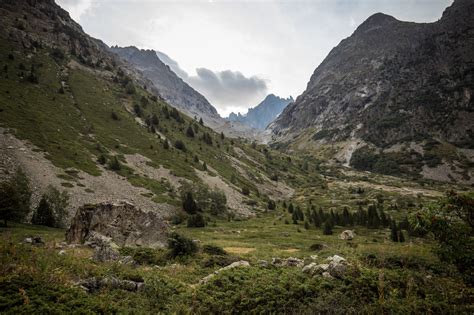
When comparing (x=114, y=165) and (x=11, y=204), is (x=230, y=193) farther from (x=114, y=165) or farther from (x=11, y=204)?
(x=11, y=204)

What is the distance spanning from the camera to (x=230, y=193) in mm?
82250

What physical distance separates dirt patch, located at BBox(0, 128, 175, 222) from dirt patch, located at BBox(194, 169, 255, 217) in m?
19.2

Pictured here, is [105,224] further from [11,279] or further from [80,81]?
[80,81]

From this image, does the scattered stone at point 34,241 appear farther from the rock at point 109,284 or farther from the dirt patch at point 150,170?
the dirt patch at point 150,170

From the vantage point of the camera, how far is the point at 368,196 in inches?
4284

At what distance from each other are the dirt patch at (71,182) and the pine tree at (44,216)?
5.24 metres

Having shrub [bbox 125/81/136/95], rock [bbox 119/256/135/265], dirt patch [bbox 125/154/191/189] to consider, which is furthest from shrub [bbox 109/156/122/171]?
shrub [bbox 125/81/136/95]

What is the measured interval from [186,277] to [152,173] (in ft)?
200

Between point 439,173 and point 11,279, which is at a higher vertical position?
point 439,173

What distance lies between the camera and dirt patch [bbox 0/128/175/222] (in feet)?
155

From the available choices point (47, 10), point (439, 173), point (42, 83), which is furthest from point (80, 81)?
point (439, 173)

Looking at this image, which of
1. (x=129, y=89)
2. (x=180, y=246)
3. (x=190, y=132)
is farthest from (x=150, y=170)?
(x=129, y=89)

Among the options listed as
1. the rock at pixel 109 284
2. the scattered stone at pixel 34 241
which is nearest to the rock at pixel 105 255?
the scattered stone at pixel 34 241

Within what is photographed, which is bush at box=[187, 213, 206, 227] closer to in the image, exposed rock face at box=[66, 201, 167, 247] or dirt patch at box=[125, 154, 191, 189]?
dirt patch at box=[125, 154, 191, 189]
